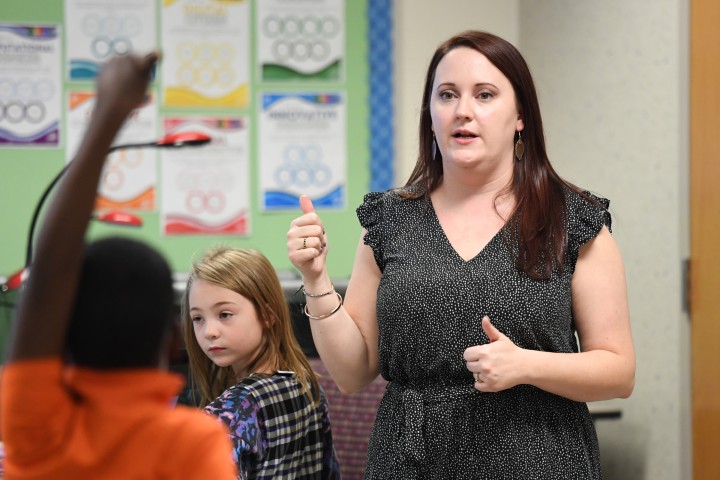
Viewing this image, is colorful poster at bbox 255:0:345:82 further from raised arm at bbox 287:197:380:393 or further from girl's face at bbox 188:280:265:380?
raised arm at bbox 287:197:380:393

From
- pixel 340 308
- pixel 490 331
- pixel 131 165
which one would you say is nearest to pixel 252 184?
pixel 131 165

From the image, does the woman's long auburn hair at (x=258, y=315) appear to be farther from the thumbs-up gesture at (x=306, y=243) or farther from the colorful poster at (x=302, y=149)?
the colorful poster at (x=302, y=149)

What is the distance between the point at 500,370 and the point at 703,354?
140 cm

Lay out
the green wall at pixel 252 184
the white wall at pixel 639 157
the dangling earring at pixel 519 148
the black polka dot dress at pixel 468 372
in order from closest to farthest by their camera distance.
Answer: the black polka dot dress at pixel 468 372 → the dangling earring at pixel 519 148 → the white wall at pixel 639 157 → the green wall at pixel 252 184

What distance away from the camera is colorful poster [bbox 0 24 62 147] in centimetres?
353

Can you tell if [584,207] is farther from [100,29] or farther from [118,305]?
[100,29]

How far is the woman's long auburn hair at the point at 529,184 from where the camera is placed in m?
1.54

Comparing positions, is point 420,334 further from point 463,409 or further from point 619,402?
point 619,402

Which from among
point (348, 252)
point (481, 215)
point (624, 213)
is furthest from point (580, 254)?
point (348, 252)

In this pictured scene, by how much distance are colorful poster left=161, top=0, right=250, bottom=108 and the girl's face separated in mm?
1912

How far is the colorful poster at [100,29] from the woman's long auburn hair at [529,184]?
220 cm

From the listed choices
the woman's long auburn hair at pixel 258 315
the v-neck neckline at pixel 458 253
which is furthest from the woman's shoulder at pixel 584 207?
the woman's long auburn hair at pixel 258 315

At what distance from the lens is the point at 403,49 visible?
3.70 metres

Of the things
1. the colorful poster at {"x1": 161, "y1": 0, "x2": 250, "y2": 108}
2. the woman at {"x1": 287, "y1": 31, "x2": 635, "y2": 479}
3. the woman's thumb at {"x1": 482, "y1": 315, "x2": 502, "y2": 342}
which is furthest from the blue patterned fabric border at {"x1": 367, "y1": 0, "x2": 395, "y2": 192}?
the woman's thumb at {"x1": 482, "y1": 315, "x2": 502, "y2": 342}
